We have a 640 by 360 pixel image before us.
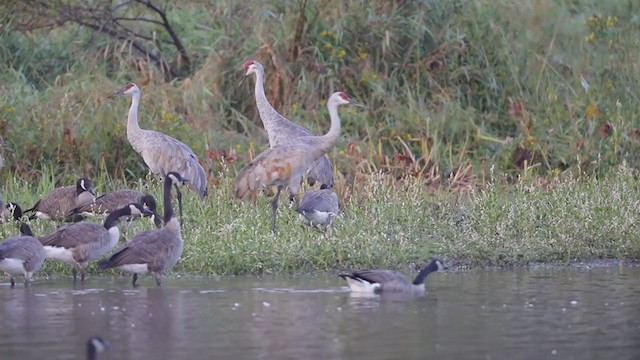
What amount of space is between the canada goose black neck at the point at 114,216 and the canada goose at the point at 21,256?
2.57 ft

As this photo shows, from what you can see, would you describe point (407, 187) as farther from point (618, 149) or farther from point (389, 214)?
point (618, 149)

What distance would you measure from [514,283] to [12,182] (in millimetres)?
6205

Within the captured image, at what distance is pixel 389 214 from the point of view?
1305cm

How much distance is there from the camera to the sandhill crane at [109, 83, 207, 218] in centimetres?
1423

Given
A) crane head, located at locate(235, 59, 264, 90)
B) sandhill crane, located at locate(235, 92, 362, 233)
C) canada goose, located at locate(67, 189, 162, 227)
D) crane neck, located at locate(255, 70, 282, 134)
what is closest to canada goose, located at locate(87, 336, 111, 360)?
canada goose, located at locate(67, 189, 162, 227)

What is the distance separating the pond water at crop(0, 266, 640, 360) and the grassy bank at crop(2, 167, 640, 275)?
31 centimetres

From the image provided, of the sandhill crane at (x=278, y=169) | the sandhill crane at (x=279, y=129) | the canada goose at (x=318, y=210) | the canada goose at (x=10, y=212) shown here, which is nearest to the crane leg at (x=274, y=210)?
the sandhill crane at (x=278, y=169)

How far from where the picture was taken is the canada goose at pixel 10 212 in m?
12.8

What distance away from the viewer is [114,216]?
11.8 meters

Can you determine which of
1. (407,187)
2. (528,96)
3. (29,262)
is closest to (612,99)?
(528,96)

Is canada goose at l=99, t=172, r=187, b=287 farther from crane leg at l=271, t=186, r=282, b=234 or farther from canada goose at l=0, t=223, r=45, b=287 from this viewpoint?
crane leg at l=271, t=186, r=282, b=234

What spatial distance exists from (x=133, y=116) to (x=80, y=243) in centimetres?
434

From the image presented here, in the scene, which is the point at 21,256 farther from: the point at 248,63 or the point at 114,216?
the point at 248,63

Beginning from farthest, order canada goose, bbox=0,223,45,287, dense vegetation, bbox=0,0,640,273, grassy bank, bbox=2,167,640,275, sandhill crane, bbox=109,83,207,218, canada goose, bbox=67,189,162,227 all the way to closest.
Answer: dense vegetation, bbox=0,0,640,273, sandhill crane, bbox=109,83,207,218, canada goose, bbox=67,189,162,227, grassy bank, bbox=2,167,640,275, canada goose, bbox=0,223,45,287
